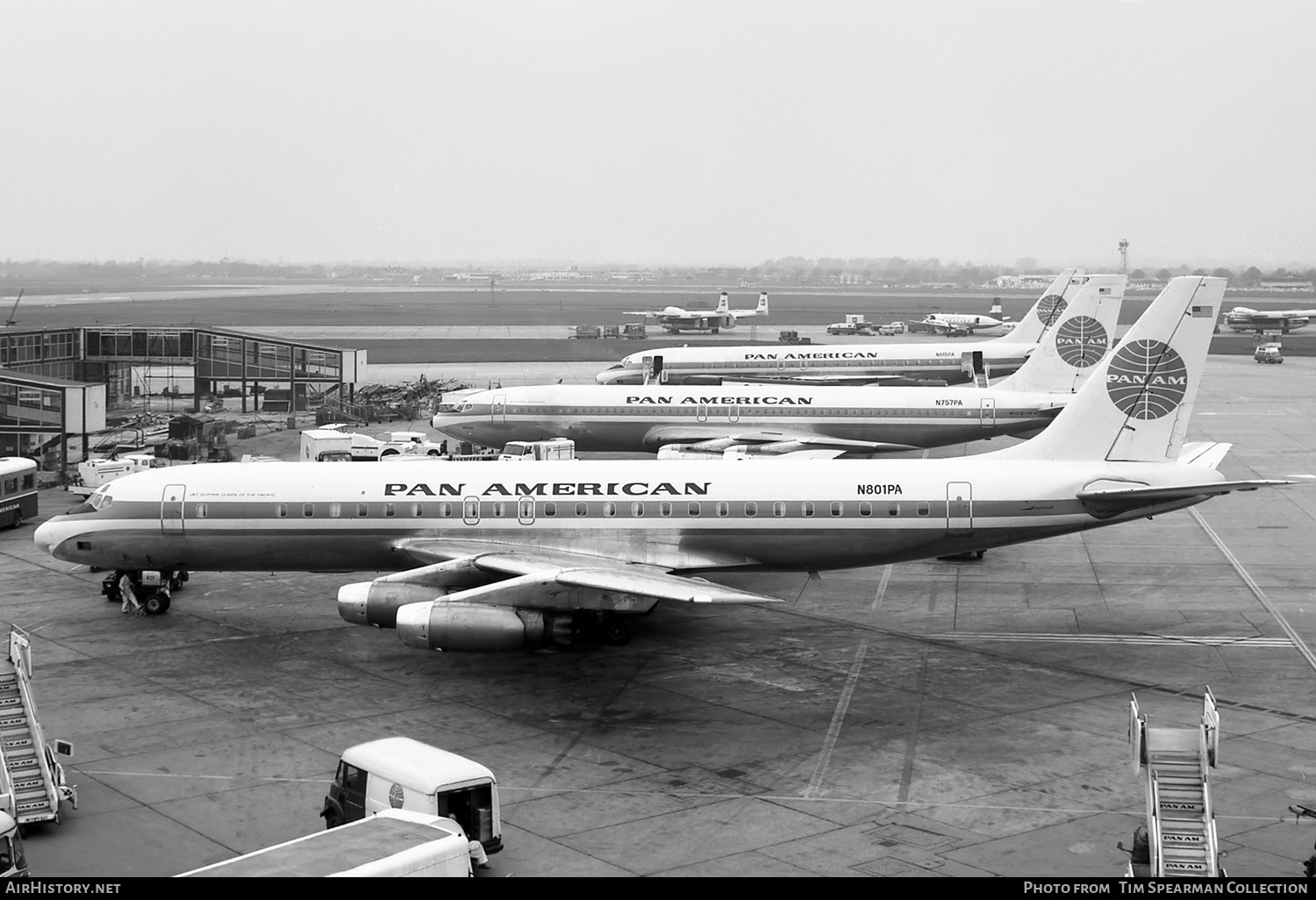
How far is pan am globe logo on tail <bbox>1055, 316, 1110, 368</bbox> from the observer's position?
6625cm

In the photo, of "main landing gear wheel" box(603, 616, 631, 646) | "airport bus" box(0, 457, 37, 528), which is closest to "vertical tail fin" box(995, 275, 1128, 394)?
"main landing gear wheel" box(603, 616, 631, 646)

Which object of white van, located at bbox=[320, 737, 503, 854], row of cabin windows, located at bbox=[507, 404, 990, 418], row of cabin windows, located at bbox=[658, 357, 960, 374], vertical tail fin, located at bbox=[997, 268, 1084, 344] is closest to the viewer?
white van, located at bbox=[320, 737, 503, 854]

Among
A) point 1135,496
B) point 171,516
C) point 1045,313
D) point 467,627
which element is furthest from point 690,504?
point 1045,313

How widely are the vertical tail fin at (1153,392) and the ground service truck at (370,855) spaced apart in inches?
926

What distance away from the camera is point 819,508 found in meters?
35.9

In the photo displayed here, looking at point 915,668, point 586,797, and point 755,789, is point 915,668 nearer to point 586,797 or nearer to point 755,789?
point 755,789

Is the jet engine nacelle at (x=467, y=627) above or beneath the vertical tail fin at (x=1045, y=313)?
beneath

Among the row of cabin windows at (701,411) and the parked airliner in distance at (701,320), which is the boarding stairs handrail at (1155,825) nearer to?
the row of cabin windows at (701,411)

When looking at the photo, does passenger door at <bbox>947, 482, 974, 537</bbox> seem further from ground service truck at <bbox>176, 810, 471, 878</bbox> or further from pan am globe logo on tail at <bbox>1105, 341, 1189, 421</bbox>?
ground service truck at <bbox>176, 810, 471, 878</bbox>

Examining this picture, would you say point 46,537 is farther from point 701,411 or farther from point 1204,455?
point 701,411

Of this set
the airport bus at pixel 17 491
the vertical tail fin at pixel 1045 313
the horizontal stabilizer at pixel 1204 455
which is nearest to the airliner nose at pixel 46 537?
the airport bus at pixel 17 491

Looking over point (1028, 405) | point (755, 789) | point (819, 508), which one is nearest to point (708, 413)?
point (1028, 405)

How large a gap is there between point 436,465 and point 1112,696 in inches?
733

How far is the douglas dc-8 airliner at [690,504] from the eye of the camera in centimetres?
3572
